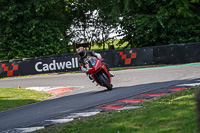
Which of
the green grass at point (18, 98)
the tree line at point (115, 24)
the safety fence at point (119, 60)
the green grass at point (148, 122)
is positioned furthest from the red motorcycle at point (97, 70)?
the tree line at point (115, 24)

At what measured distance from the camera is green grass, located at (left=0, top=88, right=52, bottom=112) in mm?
12788

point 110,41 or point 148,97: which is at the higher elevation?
point 110,41

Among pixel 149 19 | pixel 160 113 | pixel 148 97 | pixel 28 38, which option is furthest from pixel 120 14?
pixel 160 113

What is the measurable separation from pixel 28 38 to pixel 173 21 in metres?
13.4

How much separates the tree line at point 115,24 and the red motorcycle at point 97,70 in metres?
16.7

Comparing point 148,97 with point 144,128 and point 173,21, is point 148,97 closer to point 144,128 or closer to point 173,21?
point 144,128

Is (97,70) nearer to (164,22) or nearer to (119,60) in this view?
(119,60)

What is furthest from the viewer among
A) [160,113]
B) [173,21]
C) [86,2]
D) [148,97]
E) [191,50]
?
[86,2]

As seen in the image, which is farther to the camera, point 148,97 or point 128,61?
point 128,61

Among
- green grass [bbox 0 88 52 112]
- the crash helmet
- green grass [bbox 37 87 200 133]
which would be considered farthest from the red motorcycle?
green grass [bbox 37 87 200 133]

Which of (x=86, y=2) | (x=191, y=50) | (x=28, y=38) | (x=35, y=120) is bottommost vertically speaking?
(x=35, y=120)

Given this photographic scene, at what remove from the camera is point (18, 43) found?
3159 centimetres

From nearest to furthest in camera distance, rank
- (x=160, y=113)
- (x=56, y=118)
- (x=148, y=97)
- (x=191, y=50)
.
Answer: (x=160, y=113)
(x=56, y=118)
(x=148, y=97)
(x=191, y=50)

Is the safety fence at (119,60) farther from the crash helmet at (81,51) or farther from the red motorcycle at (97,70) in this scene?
Result: the crash helmet at (81,51)
